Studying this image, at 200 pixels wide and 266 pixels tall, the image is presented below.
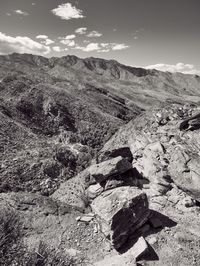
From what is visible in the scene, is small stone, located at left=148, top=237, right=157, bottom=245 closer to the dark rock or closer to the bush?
the bush

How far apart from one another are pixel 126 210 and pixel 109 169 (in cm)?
219

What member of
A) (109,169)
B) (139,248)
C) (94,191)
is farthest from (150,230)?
(109,169)

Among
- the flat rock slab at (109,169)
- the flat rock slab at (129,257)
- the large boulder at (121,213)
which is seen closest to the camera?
the flat rock slab at (129,257)

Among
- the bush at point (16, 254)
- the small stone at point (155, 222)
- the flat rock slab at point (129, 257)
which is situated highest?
the bush at point (16, 254)

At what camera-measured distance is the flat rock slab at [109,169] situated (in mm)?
9633

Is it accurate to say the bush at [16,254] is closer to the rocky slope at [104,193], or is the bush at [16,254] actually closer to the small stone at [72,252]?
the rocky slope at [104,193]

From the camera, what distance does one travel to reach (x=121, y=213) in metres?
7.83

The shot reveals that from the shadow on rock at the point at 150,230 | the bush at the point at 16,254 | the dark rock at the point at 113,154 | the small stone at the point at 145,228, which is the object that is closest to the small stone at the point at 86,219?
the shadow on rock at the point at 150,230

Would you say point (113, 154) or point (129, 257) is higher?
point (113, 154)

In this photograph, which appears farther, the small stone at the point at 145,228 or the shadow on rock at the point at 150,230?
the small stone at the point at 145,228

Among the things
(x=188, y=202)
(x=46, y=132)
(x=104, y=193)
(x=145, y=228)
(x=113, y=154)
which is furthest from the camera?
(x=46, y=132)

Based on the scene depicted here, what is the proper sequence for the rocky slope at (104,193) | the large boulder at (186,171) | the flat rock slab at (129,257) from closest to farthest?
the flat rock slab at (129,257) < the rocky slope at (104,193) < the large boulder at (186,171)

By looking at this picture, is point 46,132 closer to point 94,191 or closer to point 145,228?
point 94,191

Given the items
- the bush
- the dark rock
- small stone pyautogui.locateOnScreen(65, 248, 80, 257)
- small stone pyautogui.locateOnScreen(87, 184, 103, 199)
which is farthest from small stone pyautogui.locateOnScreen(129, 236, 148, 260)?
the dark rock
